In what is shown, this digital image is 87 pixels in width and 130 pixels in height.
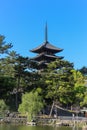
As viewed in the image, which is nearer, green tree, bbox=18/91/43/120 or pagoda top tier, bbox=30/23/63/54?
green tree, bbox=18/91/43/120

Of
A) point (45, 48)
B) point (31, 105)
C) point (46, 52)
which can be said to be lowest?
point (31, 105)

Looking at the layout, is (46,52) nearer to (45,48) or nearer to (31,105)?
(45,48)

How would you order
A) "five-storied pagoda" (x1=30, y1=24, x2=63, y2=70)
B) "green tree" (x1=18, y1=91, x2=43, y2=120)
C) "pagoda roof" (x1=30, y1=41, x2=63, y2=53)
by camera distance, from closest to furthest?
"green tree" (x1=18, y1=91, x2=43, y2=120) < "five-storied pagoda" (x1=30, y1=24, x2=63, y2=70) < "pagoda roof" (x1=30, y1=41, x2=63, y2=53)

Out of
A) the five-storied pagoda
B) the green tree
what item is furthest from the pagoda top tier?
the green tree

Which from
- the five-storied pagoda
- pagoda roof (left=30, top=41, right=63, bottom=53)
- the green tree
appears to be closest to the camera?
the green tree

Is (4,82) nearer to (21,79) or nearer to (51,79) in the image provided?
(21,79)

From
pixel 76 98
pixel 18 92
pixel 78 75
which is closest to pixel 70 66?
pixel 78 75

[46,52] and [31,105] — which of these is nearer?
[31,105]

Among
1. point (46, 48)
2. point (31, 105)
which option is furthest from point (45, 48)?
point (31, 105)

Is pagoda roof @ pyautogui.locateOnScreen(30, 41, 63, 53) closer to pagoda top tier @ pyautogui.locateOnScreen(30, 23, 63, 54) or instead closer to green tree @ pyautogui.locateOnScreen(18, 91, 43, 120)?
pagoda top tier @ pyautogui.locateOnScreen(30, 23, 63, 54)

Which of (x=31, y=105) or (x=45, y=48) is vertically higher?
(x=45, y=48)

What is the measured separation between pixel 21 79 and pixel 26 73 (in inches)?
59.3

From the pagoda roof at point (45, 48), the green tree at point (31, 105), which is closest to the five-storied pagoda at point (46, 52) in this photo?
the pagoda roof at point (45, 48)

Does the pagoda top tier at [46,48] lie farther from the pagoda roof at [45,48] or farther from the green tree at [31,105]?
the green tree at [31,105]
